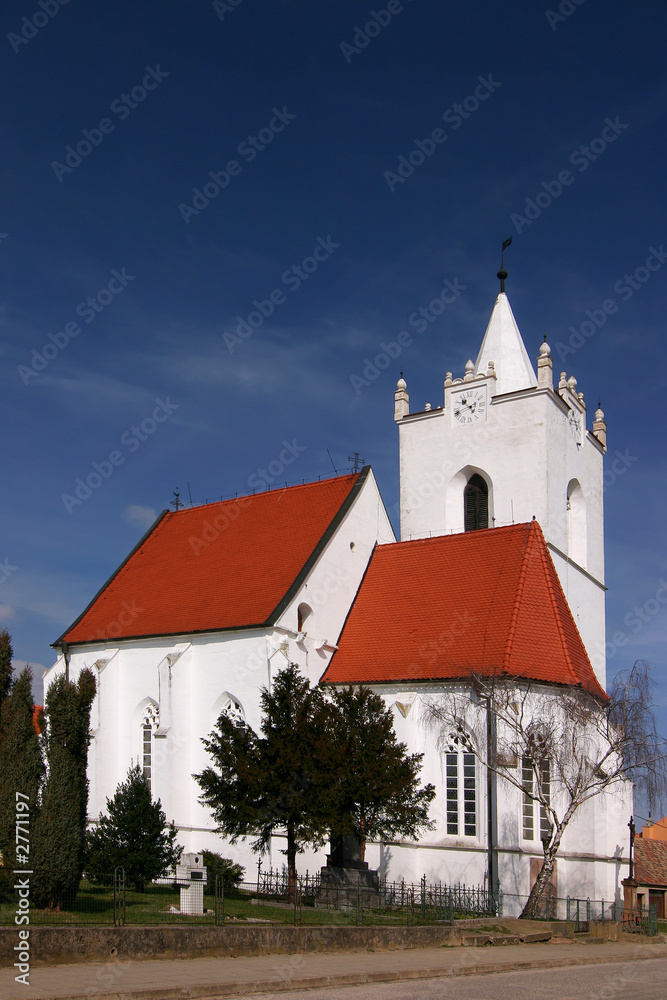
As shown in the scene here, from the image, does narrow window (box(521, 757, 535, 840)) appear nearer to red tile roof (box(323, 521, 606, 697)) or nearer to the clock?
red tile roof (box(323, 521, 606, 697))

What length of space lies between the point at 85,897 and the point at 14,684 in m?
4.30

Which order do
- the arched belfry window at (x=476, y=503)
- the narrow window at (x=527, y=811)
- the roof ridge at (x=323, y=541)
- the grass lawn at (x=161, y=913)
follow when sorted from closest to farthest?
1. the grass lawn at (x=161, y=913)
2. the narrow window at (x=527, y=811)
3. the roof ridge at (x=323, y=541)
4. the arched belfry window at (x=476, y=503)

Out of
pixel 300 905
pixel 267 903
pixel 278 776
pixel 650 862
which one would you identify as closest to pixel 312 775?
pixel 278 776

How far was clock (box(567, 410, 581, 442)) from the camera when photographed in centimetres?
3294

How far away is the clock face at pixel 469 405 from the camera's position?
32781 mm

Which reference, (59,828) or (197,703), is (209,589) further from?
(59,828)

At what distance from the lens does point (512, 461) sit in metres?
31.4

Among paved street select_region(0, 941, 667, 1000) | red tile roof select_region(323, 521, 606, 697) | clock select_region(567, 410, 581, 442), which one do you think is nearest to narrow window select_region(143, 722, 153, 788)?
red tile roof select_region(323, 521, 606, 697)

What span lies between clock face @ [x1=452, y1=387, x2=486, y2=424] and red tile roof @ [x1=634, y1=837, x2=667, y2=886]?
88.8ft

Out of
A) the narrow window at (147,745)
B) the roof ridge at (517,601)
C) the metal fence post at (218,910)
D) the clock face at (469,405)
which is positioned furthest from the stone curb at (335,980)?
the clock face at (469,405)

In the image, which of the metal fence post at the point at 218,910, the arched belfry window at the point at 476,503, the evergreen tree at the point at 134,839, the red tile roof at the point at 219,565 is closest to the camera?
the metal fence post at the point at 218,910

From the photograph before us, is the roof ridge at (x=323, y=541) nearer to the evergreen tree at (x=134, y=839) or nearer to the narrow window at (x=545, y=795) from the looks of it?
the evergreen tree at (x=134, y=839)

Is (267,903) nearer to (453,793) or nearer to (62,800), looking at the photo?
(453,793)

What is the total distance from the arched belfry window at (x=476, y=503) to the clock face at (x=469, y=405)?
6.53ft
